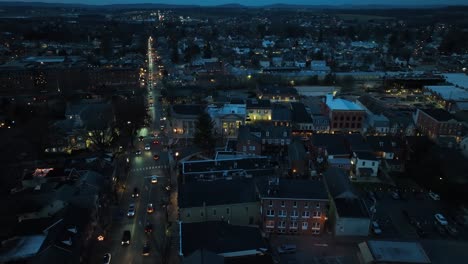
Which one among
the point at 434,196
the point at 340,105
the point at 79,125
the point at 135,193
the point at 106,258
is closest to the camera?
the point at 106,258

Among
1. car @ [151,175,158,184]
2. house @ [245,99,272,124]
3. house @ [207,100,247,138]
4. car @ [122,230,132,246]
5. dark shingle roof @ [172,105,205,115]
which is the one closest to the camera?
car @ [122,230,132,246]

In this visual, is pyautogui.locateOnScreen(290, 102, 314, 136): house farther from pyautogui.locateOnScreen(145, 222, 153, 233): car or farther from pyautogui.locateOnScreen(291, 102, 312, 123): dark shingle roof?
pyautogui.locateOnScreen(145, 222, 153, 233): car

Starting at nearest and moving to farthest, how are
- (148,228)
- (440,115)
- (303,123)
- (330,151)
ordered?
1. (148,228)
2. (330,151)
3. (440,115)
4. (303,123)

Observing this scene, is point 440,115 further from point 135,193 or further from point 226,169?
point 135,193

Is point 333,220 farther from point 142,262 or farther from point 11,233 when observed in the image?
point 11,233

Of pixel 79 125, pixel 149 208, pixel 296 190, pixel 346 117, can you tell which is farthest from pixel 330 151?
pixel 79 125

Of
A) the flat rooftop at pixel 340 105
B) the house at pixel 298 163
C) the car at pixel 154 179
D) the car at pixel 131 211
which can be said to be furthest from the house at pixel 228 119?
the car at pixel 131 211

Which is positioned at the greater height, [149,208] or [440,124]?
[440,124]

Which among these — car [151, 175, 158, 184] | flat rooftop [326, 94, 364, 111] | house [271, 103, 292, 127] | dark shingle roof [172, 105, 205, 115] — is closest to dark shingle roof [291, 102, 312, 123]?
house [271, 103, 292, 127]
